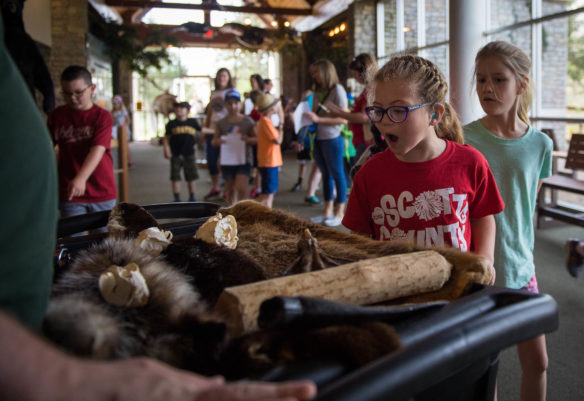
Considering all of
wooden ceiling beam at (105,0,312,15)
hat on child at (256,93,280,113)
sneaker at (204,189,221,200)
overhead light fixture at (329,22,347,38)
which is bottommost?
sneaker at (204,189,221,200)

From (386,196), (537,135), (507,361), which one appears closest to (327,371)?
(386,196)

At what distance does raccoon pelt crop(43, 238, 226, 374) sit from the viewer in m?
0.62

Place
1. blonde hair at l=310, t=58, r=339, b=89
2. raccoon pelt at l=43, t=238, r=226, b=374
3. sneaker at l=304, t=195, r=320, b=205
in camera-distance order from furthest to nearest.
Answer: sneaker at l=304, t=195, r=320, b=205 < blonde hair at l=310, t=58, r=339, b=89 < raccoon pelt at l=43, t=238, r=226, b=374

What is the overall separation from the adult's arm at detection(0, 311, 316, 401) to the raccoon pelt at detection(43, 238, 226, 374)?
99 millimetres

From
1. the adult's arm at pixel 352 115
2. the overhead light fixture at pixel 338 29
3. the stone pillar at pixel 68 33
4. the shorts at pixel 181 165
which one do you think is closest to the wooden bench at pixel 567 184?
the adult's arm at pixel 352 115

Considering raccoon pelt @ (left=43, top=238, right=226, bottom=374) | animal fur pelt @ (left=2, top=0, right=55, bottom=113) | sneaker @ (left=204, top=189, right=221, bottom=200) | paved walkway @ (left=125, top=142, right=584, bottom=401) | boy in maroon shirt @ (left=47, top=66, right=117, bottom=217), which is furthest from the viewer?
sneaker @ (left=204, top=189, right=221, bottom=200)

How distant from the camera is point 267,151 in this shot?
5.60 m

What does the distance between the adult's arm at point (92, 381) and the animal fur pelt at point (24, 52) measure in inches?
65.3

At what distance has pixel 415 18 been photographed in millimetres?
10781

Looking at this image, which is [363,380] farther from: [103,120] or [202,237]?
[103,120]

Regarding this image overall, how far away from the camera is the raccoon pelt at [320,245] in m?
0.90

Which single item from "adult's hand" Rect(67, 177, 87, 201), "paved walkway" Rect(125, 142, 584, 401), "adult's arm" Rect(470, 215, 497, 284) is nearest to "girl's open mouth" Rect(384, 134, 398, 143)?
"adult's arm" Rect(470, 215, 497, 284)

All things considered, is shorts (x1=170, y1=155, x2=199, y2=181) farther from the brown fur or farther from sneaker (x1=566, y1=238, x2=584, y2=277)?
the brown fur

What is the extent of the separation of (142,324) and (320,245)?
0.50m
